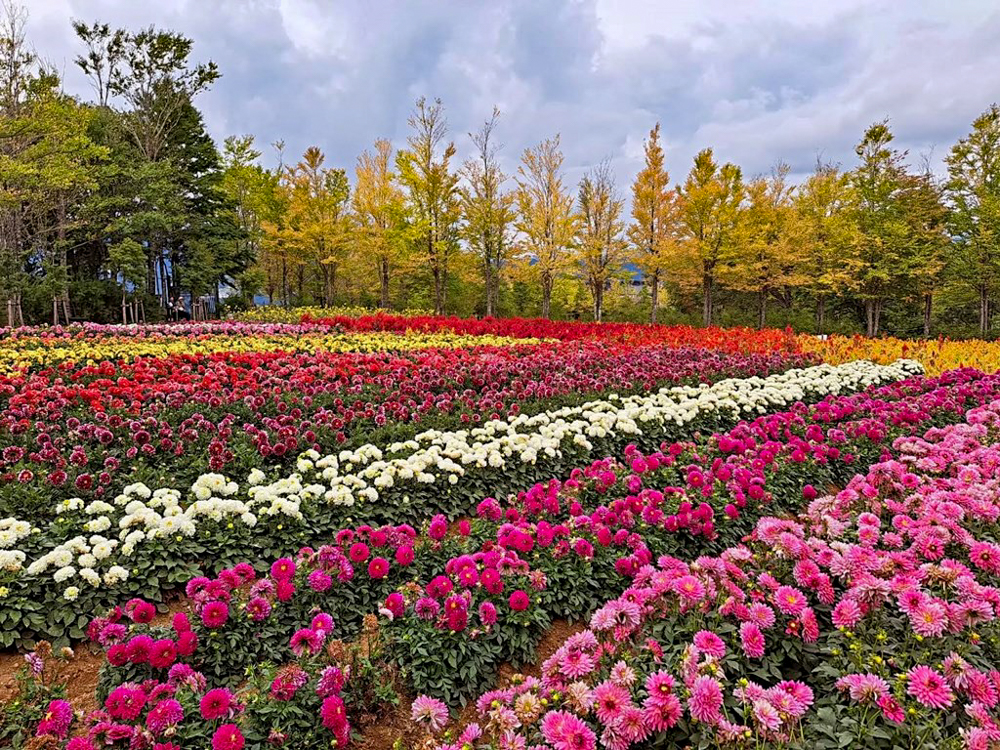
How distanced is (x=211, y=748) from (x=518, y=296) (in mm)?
32714

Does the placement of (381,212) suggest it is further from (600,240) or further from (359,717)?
(359,717)

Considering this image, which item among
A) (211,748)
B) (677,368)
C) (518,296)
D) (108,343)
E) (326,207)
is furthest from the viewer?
(518,296)

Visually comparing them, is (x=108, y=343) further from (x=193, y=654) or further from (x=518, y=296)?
(x=518, y=296)

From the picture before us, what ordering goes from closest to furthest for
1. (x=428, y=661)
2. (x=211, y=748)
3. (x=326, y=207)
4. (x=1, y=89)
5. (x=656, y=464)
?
(x=211, y=748)
(x=428, y=661)
(x=656, y=464)
(x=1, y=89)
(x=326, y=207)

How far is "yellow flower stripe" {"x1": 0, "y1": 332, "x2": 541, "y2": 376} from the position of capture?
26.7ft

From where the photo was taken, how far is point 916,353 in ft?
38.2

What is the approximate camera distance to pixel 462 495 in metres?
4.38

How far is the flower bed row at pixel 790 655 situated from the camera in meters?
1.80

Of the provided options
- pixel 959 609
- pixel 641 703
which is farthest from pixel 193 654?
pixel 959 609

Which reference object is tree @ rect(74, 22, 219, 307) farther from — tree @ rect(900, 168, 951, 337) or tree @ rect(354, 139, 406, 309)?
tree @ rect(900, 168, 951, 337)

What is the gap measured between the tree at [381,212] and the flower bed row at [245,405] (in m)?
16.3

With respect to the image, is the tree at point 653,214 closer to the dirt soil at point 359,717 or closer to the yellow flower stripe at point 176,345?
the yellow flower stripe at point 176,345

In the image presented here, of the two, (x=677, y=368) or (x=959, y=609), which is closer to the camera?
(x=959, y=609)

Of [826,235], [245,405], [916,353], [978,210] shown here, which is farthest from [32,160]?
[978,210]
